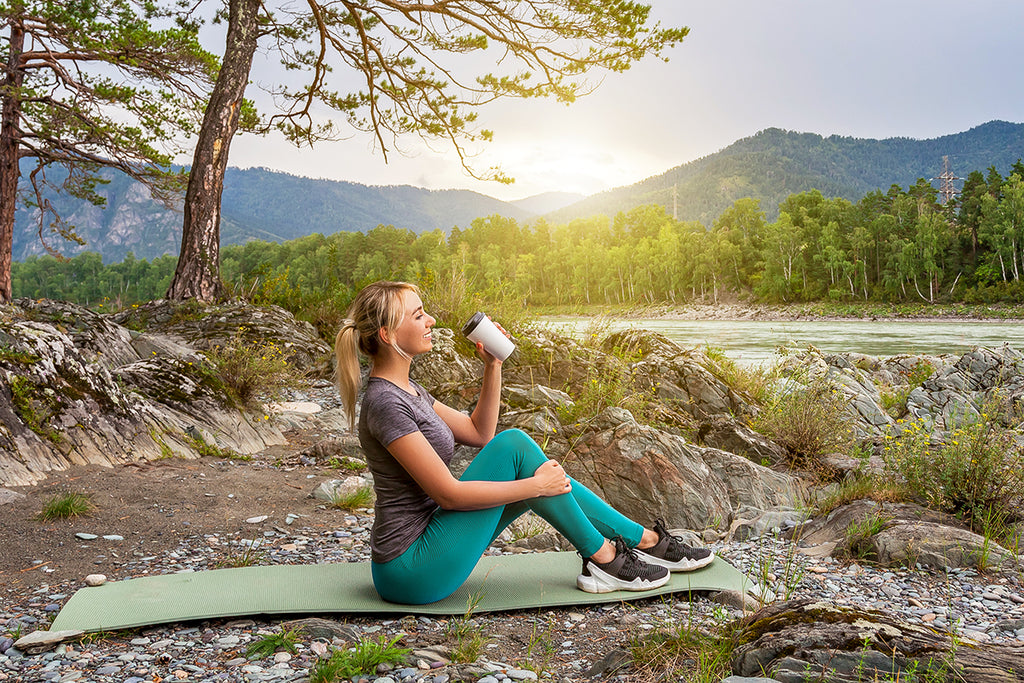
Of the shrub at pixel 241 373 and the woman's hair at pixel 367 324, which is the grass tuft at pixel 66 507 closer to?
the woman's hair at pixel 367 324

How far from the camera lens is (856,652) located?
199 centimetres

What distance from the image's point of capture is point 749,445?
6883 mm

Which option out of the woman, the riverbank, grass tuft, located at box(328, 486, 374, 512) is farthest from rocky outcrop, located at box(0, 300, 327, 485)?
the riverbank

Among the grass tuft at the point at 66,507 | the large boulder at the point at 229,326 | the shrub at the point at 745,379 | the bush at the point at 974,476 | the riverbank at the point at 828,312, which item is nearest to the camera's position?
the grass tuft at the point at 66,507

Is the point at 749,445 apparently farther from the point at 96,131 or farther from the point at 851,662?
the point at 96,131

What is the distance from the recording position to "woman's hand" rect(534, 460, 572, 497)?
289 centimetres

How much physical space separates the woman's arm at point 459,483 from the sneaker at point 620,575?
1.50 feet

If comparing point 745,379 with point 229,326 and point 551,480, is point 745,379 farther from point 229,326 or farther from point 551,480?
point 229,326

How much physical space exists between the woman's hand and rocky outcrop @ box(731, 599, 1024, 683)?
34.1 inches

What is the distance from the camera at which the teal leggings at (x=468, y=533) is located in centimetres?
292

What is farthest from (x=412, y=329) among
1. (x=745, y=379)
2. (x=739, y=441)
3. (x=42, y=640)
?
(x=745, y=379)

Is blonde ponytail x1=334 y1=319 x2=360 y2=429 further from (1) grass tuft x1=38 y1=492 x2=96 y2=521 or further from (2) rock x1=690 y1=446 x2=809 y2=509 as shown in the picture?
(2) rock x1=690 y1=446 x2=809 y2=509

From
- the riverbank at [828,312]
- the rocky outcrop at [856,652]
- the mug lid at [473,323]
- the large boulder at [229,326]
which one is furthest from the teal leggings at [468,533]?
the riverbank at [828,312]

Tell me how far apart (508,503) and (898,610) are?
5.94ft
